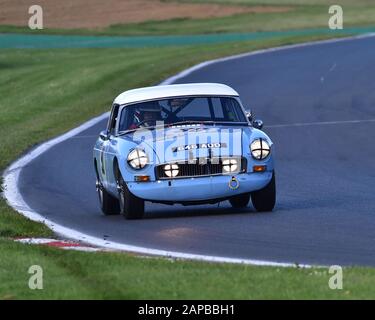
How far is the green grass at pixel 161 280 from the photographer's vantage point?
26.5 feet

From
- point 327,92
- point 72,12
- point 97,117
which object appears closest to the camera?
point 97,117

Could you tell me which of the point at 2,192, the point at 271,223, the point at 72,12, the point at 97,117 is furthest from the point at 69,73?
the point at 271,223

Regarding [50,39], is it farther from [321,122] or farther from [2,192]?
[2,192]

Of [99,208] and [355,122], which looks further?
[355,122]

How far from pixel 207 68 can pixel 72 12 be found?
14.4 meters

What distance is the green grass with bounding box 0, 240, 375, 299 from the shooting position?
Result: 806cm

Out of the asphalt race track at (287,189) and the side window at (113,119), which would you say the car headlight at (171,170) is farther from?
the side window at (113,119)

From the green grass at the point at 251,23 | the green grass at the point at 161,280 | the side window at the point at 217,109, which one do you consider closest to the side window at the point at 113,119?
the side window at the point at 217,109

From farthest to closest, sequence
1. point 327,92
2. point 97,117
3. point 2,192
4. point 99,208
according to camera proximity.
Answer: point 327,92 → point 97,117 → point 2,192 → point 99,208

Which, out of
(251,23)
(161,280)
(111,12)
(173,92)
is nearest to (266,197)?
(173,92)

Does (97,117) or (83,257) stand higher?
(83,257)

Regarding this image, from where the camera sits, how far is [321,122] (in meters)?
22.9

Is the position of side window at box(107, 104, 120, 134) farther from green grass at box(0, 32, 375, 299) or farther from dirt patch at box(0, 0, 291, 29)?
dirt patch at box(0, 0, 291, 29)

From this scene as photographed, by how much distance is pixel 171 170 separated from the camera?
12695mm
